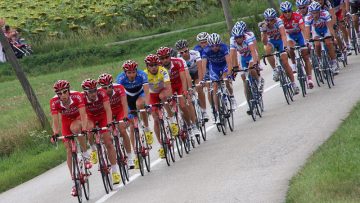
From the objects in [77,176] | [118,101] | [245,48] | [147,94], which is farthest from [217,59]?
[77,176]

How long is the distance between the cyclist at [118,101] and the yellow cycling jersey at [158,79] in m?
1.08

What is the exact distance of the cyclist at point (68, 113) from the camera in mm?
16391

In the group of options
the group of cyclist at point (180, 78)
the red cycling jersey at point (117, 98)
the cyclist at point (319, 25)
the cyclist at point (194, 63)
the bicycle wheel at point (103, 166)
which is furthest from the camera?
the cyclist at point (319, 25)

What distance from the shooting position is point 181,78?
19.3 m

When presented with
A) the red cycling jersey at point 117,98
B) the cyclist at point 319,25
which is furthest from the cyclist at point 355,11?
the red cycling jersey at point 117,98

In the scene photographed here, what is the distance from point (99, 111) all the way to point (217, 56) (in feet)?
14.9

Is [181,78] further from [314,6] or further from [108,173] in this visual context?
[314,6]

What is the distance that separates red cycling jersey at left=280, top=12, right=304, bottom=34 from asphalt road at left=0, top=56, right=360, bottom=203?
1.59 m

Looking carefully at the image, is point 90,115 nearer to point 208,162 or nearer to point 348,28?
point 208,162

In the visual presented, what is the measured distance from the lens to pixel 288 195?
12.4 metres

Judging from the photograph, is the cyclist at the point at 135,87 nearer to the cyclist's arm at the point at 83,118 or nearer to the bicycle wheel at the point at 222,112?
the cyclist's arm at the point at 83,118

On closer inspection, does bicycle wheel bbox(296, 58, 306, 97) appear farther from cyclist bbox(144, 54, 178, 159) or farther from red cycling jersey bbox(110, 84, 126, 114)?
red cycling jersey bbox(110, 84, 126, 114)

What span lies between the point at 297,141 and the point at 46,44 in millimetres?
33404

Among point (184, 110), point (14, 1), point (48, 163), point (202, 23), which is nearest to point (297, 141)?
point (184, 110)
